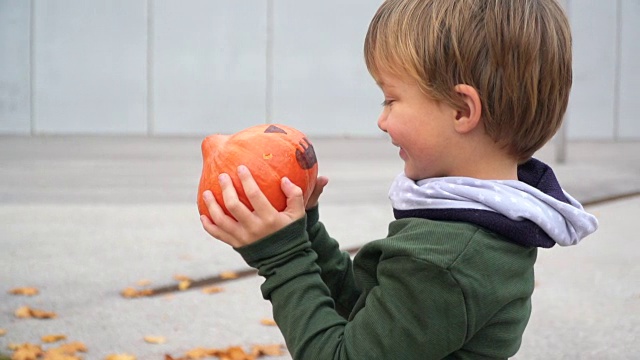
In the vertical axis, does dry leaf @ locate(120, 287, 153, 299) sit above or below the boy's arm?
below

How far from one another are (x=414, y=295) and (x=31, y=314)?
2.68 m

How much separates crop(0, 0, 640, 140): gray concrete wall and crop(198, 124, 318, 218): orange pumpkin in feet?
46.9

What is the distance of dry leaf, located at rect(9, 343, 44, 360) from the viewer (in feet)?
11.0

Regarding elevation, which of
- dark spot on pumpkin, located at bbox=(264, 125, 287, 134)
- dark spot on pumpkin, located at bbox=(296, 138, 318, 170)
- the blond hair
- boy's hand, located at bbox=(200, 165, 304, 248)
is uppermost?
the blond hair

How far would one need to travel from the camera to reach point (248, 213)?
1939 mm

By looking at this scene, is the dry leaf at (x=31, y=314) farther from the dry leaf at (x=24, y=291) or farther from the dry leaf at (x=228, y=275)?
the dry leaf at (x=228, y=275)

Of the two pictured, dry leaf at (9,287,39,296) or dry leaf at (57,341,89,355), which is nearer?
dry leaf at (57,341,89,355)

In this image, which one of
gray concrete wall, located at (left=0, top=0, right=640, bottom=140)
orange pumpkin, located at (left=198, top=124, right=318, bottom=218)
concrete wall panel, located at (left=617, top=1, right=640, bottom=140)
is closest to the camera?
orange pumpkin, located at (left=198, top=124, right=318, bottom=218)

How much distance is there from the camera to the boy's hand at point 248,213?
1938 mm

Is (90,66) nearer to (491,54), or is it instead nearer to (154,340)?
(154,340)

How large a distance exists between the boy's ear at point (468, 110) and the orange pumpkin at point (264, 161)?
1.41 ft

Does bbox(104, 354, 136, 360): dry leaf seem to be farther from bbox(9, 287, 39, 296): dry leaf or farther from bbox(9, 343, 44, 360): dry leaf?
bbox(9, 287, 39, 296): dry leaf

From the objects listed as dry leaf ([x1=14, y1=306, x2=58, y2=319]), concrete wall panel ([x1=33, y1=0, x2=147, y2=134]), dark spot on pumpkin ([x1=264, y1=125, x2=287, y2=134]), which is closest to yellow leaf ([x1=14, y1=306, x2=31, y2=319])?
dry leaf ([x1=14, y1=306, x2=58, y2=319])

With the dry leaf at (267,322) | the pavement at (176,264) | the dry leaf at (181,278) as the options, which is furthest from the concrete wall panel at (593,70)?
the dry leaf at (267,322)
